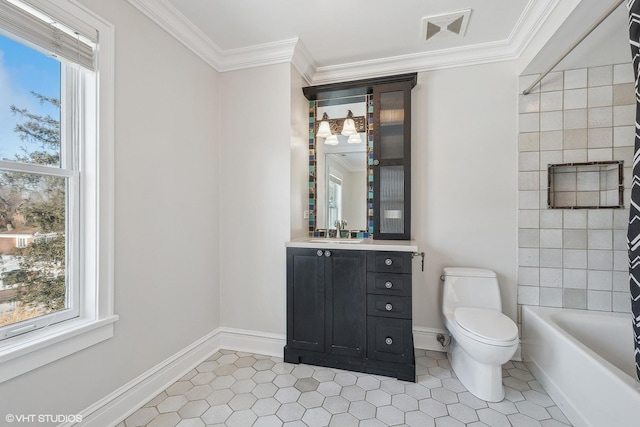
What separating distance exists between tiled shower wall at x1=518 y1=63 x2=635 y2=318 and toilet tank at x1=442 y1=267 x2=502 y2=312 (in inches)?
10.7

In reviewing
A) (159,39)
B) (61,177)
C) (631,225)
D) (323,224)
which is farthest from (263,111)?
(631,225)

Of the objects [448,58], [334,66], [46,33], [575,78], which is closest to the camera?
[46,33]

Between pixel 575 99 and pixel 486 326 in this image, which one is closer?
pixel 486 326

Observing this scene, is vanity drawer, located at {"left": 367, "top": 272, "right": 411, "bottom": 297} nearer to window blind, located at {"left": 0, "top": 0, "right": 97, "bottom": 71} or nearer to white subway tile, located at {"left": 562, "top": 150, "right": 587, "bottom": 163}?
white subway tile, located at {"left": 562, "top": 150, "right": 587, "bottom": 163}

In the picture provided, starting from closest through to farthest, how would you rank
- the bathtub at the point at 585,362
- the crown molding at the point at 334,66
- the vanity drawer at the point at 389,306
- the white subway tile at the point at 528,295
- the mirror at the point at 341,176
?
1. the bathtub at the point at 585,362
2. the crown molding at the point at 334,66
3. the vanity drawer at the point at 389,306
4. the white subway tile at the point at 528,295
5. the mirror at the point at 341,176

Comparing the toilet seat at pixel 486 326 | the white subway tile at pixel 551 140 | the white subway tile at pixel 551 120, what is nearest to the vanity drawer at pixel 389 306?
the toilet seat at pixel 486 326

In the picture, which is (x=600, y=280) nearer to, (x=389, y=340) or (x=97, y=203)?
(x=389, y=340)

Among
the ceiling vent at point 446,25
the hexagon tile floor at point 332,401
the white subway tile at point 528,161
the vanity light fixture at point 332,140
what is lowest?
the hexagon tile floor at point 332,401

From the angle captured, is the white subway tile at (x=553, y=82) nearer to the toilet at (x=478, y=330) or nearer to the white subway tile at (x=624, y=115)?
the white subway tile at (x=624, y=115)

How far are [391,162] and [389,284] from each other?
101cm

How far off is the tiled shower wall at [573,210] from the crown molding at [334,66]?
0.35m

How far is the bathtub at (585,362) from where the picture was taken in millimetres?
1308

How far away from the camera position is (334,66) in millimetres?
2623

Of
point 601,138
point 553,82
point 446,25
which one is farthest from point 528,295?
point 446,25
